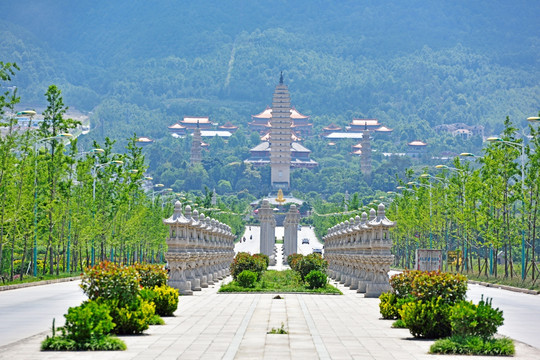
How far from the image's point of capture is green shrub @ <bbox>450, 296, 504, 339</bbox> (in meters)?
18.4

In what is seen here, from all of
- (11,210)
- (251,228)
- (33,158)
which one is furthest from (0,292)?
(251,228)

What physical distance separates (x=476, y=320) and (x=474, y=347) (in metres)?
0.60

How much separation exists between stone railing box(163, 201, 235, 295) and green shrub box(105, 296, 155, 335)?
1688 cm

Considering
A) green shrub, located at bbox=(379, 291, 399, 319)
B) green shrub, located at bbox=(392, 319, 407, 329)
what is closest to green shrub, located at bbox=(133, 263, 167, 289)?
green shrub, located at bbox=(379, 291, 399, 319)

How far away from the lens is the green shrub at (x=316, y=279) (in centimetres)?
4375

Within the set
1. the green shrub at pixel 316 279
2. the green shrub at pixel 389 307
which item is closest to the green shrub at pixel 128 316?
the green shrub at pixel 389 307

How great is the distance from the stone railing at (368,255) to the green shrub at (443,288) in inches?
591

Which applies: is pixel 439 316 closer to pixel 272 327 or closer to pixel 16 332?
pixel 272 327

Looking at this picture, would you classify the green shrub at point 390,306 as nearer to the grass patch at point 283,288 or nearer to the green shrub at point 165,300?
the green shrub at point 165,300

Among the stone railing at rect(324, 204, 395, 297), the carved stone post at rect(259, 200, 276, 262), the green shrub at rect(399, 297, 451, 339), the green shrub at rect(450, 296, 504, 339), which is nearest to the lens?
the green shrub at rect(450, 296, 504, 339)

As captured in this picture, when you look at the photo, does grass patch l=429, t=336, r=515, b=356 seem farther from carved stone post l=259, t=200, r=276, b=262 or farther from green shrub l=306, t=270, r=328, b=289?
carved stone post l=259, t=200, r=276, b=262

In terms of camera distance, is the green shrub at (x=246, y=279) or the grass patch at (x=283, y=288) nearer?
the grass patch at (x=283, y=288)

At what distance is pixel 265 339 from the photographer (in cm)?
2000

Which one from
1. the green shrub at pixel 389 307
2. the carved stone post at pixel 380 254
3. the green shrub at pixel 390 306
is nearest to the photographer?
the green shrub at pixel 390 306
